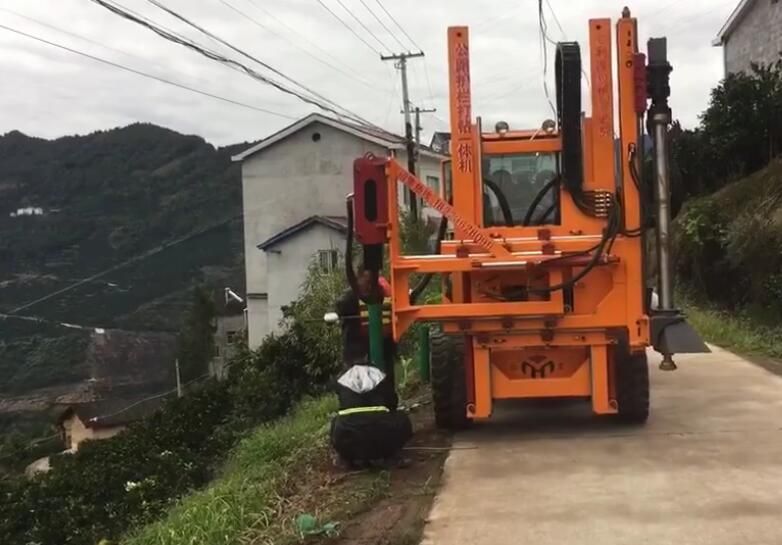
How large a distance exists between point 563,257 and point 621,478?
6.12ft

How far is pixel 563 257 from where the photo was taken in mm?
7887

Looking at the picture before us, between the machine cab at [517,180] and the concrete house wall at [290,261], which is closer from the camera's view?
the machine cab at [517,180]

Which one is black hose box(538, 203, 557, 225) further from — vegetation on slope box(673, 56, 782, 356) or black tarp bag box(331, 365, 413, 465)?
vegetation on slope box(673, 56, 782, 356)

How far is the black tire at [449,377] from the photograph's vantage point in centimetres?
852

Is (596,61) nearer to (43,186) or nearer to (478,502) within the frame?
(478,502)

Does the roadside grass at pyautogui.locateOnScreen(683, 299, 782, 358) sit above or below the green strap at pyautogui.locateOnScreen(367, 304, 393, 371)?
below

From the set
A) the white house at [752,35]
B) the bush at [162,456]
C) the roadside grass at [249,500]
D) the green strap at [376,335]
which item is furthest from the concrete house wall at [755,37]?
the green strap at [376,335]

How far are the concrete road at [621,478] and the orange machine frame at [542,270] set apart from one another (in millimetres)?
577

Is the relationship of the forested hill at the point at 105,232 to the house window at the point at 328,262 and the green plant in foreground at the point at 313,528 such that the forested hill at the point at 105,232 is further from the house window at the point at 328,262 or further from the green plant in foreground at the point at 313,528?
the green plant in foreground at the point at 313,528

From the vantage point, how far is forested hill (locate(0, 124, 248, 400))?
59000mm

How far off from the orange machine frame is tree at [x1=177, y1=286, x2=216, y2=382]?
48.7 metres

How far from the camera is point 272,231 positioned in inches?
1763

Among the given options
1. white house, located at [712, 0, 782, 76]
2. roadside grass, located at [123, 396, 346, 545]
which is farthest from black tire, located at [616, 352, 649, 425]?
white house, located at [712, 0, 782, 76]

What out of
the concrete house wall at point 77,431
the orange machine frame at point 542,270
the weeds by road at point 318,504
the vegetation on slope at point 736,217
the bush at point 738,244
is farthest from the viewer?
the concrete house wall at point 77,431
